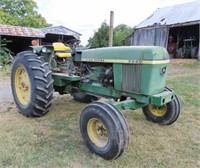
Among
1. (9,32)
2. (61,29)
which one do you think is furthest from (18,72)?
(61,29)

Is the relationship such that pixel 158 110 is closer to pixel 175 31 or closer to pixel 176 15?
pixel 176 15

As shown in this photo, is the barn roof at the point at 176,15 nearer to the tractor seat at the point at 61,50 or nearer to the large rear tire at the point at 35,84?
the tractor seat at the point at 61,50

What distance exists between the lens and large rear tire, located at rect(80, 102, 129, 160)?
2.39 metres

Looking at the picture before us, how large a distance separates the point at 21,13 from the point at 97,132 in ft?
92.7

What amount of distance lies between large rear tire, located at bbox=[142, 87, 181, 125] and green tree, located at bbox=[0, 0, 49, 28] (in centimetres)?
2530

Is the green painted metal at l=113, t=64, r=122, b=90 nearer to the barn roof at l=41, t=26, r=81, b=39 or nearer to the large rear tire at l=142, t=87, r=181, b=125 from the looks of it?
the large rear tire at l=142, t=87, r=181, b=125

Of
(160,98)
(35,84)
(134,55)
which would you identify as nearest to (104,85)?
(134,55)

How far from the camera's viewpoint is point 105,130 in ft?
8.77

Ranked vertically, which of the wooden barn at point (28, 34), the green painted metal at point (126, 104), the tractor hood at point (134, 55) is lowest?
the green painted metal at point (126, 104)

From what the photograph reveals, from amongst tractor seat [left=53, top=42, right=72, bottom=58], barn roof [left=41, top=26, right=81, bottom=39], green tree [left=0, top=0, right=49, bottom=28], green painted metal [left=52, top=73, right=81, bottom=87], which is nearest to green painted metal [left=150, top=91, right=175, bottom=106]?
green painted metal [left=52, top=73, right=81, bottom=87]

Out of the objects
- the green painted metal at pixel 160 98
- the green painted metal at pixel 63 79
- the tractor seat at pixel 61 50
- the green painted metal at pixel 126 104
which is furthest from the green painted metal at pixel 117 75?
the tractor seat at pixel 61 50

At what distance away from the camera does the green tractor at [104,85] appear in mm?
2547

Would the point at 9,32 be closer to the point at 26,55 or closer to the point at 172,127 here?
A: the point at 26,55

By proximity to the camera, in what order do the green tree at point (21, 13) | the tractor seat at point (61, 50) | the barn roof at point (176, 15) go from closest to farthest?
the tractor seat at point (61, 50)
the barn roof at point (176, 15)
the green tree at point (21, 13)
